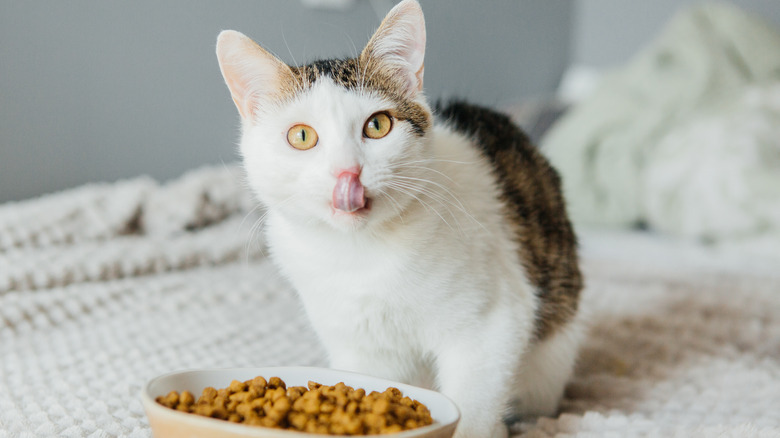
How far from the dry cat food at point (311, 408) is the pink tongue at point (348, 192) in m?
0.20

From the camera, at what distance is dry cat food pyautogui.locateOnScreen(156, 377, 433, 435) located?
54 cm

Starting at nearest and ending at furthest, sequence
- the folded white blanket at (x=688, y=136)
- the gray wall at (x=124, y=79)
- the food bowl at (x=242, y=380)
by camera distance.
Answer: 1. the food bowl at (x=242, y=380)
2. the gray wall at (x=124, y=79)
3. the folded white blanket at (x=688, y=136)

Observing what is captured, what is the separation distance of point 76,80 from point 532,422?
1.56 meters

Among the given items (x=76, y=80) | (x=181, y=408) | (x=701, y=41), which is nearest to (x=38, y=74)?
(x=76, y=80)

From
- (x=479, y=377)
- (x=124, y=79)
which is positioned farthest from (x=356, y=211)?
(x=124, y=79)

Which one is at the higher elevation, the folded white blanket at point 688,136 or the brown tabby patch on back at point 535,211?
the folded white blanket at point 688,136

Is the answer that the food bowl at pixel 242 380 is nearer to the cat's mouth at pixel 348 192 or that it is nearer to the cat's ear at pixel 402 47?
the cat's mouth at pixel 348 192

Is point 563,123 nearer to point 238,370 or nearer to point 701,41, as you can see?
point 701,41

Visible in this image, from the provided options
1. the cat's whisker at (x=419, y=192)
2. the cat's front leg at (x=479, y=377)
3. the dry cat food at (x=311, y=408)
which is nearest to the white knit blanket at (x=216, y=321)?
the cat's front leg at (x=479, y=377)

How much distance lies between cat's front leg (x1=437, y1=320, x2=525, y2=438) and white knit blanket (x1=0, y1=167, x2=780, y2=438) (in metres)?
0.09

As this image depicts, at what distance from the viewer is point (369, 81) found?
78cm

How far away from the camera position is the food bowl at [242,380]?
51 cm

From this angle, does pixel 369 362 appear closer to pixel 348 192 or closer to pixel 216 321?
pixel 348 192

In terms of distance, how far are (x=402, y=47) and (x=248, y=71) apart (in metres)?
0.22
